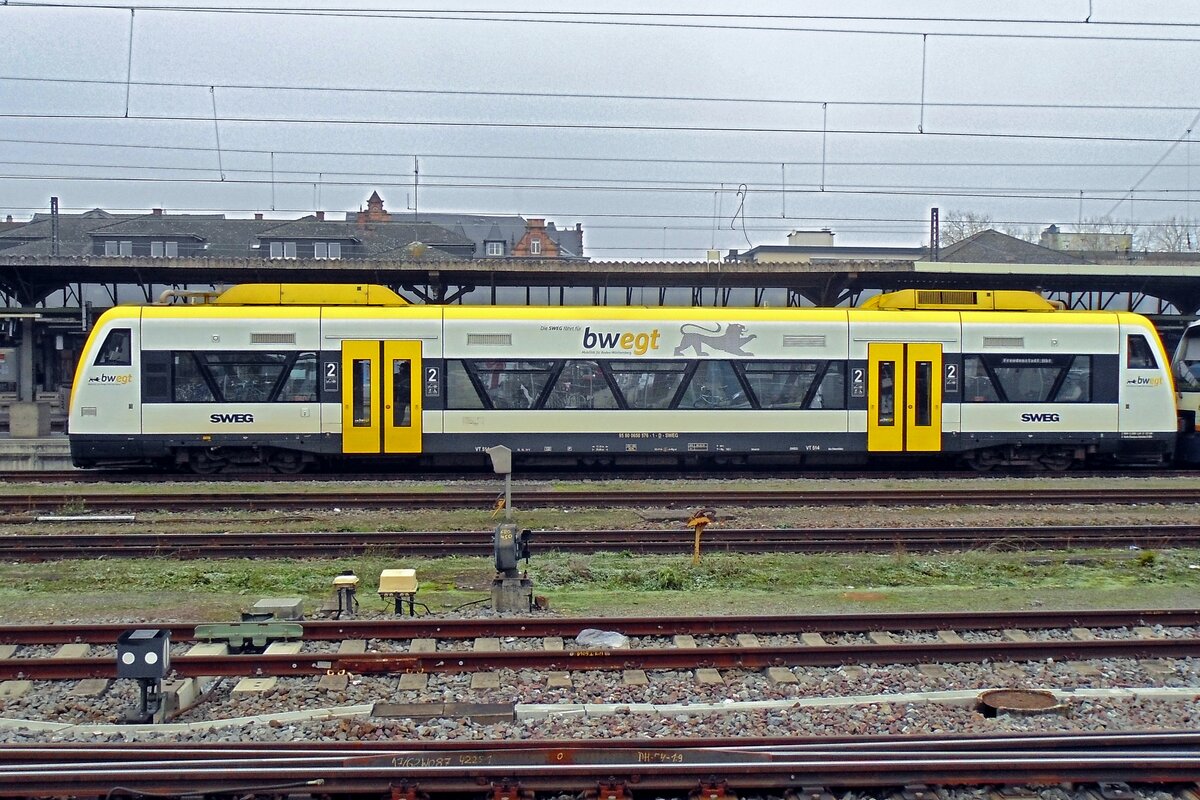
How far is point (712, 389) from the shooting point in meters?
19.7

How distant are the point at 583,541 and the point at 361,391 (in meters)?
7.68

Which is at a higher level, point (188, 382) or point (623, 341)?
point (623, 341)

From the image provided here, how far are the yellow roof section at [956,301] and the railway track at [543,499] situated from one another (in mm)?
4645

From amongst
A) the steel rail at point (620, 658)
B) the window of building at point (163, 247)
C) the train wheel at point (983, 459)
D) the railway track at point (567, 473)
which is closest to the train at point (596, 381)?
the train wheel at point (983, 459)

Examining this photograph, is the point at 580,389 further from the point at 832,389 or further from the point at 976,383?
the point at 976,383

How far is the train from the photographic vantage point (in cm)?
1897

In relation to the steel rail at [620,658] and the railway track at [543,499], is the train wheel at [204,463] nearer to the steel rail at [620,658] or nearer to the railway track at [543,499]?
the railway track at [543,499]

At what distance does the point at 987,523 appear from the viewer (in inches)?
577

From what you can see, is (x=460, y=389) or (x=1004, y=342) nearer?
(x=460, y=389)

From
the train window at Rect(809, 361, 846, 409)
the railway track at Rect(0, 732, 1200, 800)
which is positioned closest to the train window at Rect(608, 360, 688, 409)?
the train window at Rect(809, 361, 846, 409)

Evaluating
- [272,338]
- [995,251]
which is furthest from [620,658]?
[995,251]

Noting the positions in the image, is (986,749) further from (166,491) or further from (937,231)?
(937,231)

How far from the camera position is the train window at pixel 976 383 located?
19906 millimetres

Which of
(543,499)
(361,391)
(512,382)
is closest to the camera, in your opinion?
(543,499)
